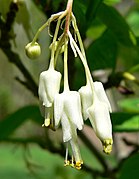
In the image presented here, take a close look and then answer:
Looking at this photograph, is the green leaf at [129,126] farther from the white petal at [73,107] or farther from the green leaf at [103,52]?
the white petal at [73,107]

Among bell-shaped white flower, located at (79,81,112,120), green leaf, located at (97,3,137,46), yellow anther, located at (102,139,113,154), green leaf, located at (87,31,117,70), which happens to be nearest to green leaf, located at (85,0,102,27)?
green leaf, located at (97,3,137,46)

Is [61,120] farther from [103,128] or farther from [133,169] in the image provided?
[133,169]

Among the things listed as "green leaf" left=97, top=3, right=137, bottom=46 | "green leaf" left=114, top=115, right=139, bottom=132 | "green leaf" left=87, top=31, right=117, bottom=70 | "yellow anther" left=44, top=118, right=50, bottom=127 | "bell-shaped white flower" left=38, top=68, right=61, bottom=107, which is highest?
"green leaf" left=97, top=3, right=137, bottom=46

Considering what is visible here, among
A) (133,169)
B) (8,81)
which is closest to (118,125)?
(133,169)

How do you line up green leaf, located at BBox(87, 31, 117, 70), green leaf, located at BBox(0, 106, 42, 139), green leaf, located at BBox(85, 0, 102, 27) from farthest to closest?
green leaf, located at BBox(0, 106, 42, 139) < green leaf, located at BBox(87, 31, 117, 70) < green leaf, located at BBox(85, 0, 102, 27)

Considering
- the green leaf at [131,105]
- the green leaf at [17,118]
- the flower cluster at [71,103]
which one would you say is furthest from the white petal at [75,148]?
the green leaf at [17,118]

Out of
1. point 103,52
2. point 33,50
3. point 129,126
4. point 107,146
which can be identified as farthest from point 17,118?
point 107,146

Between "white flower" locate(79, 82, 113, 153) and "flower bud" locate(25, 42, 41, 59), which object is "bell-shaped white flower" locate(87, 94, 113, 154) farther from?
"flower bud" locate(25, 42, 41, 59)

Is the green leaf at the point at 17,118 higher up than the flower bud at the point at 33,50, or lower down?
lower down
